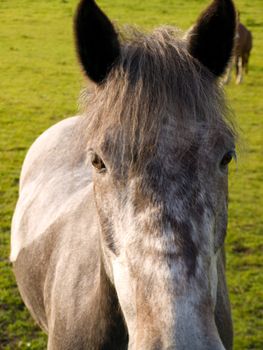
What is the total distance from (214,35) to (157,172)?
0.74m

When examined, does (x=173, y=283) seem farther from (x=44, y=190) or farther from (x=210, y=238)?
(x=44, y=190)

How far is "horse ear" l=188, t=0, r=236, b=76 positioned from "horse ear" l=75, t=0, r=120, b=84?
0.34 metres

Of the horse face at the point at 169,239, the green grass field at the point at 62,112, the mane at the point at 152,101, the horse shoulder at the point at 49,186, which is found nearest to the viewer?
the horse face at the point at 169,239

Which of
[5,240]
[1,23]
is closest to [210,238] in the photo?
[5,240]

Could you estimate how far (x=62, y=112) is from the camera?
1186cm

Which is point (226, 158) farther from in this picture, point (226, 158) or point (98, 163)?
point (98, 163)

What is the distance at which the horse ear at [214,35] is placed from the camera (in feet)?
8.00

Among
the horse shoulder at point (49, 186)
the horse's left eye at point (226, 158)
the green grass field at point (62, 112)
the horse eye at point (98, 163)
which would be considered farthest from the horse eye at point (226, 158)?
the horse shoulder at point (49, 186)

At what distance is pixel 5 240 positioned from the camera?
695 cm

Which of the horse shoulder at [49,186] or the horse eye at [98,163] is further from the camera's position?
the horse shoulder at [49,186]

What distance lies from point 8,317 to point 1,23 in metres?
15.9

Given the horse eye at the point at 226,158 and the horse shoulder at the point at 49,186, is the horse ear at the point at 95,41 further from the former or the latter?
the horse shoulder at the point at 49,186

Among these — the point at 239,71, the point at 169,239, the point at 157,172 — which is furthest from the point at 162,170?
the point at 239,71

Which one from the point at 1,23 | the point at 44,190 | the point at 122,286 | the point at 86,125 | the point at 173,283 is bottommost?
the point at 1,23
